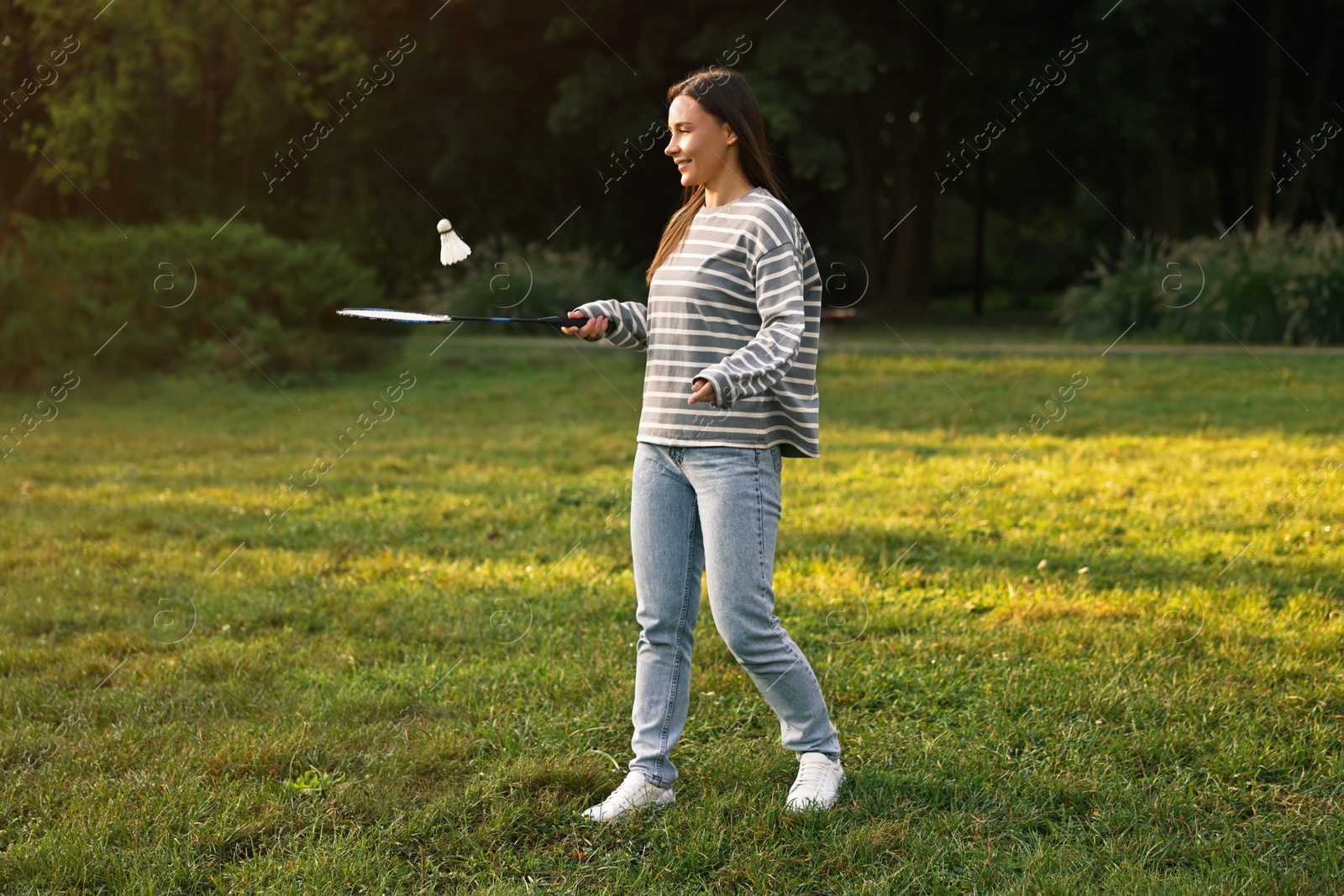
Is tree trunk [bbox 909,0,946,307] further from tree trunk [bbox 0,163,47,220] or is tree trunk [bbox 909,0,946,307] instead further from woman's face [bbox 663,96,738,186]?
woman's face [bbox 663,96,738,186]

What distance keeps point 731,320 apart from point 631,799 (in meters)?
1.30

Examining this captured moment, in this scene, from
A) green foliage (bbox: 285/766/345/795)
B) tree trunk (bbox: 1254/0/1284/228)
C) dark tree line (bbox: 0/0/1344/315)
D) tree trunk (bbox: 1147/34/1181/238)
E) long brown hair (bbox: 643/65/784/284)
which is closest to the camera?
long brown hair (bbox: 643/65/784/284)

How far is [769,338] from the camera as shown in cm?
291

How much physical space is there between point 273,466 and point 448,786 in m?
5.52

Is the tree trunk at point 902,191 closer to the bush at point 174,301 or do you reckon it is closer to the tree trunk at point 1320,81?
the tree trunk at point 1320,81

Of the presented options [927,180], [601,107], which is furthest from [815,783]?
[927,180]

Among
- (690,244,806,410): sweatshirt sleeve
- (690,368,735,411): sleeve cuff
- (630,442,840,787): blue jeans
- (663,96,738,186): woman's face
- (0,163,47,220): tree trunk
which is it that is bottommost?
(630,442,840,787): blue jeans

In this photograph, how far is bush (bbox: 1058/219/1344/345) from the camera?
14.4 metres

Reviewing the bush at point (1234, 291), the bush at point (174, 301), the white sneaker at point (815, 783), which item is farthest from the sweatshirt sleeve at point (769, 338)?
the bush at point (1234, 291)

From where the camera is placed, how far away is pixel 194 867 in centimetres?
295

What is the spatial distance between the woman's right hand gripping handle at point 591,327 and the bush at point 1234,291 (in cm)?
1336

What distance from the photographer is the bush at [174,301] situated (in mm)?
12195

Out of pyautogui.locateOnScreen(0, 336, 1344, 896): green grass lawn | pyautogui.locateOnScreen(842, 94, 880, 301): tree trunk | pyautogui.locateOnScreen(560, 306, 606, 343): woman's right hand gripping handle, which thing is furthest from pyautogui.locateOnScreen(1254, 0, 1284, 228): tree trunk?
pyautogui.locateOnScreen(560, 306, 606, 343): woman's right hand gripping handle

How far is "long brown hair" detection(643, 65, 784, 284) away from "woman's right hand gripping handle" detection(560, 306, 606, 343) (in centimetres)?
21
